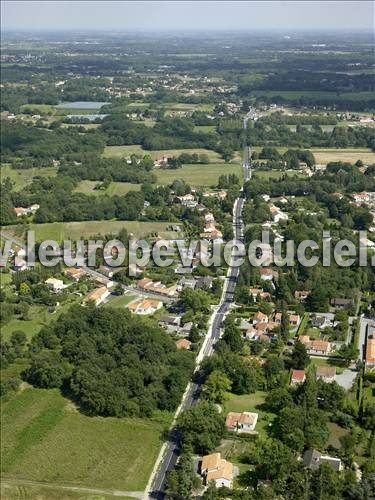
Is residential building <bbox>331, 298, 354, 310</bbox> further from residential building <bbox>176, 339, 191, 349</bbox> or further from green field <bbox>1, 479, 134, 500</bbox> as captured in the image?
green field <bbox>1, 479, 134, 500</bbox>

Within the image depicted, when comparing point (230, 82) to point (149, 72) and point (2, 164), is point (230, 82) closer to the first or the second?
point (149, 72)

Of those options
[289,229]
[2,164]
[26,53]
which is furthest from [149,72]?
[289,229]

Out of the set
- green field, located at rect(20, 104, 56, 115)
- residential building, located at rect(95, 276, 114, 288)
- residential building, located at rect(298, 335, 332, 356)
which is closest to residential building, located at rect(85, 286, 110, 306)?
residential building, located at rect(95, 276, 114, 288)

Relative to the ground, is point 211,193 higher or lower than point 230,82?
lower

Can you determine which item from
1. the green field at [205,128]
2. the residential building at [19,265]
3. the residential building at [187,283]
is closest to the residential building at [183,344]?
the residential building at [187,283]

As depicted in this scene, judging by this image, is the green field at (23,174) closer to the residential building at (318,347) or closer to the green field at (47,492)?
the residential building at (318,347)
